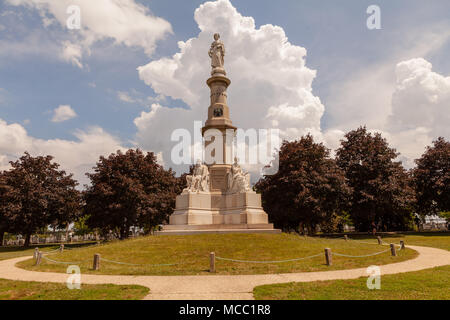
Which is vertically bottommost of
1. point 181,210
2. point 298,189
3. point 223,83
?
point 181,210

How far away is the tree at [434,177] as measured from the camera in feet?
129

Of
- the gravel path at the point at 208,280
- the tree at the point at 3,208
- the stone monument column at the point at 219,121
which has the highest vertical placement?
the stone monument column at the point at 219,121

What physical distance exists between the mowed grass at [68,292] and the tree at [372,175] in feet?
112

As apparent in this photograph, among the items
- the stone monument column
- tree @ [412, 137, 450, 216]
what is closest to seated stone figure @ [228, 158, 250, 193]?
the stone monument column

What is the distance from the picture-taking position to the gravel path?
29.2 feet

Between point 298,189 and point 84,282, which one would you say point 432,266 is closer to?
point 84,282

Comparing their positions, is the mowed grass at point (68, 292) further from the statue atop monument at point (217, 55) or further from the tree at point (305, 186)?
the tree at point (305, 186)

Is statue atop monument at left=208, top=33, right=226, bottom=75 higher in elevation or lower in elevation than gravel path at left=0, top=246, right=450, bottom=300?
higher

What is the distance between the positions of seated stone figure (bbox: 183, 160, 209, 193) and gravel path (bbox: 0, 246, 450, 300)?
1283 cm

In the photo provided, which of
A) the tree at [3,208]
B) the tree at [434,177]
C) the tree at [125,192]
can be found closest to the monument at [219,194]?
the tree at [125,192]

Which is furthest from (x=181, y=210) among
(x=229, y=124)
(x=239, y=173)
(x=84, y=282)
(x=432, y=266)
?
(x=432, y=266)

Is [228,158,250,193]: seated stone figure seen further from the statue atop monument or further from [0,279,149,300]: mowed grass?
[0,279,149,300]: mowed grass

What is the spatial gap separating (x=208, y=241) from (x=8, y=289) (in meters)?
10.7
